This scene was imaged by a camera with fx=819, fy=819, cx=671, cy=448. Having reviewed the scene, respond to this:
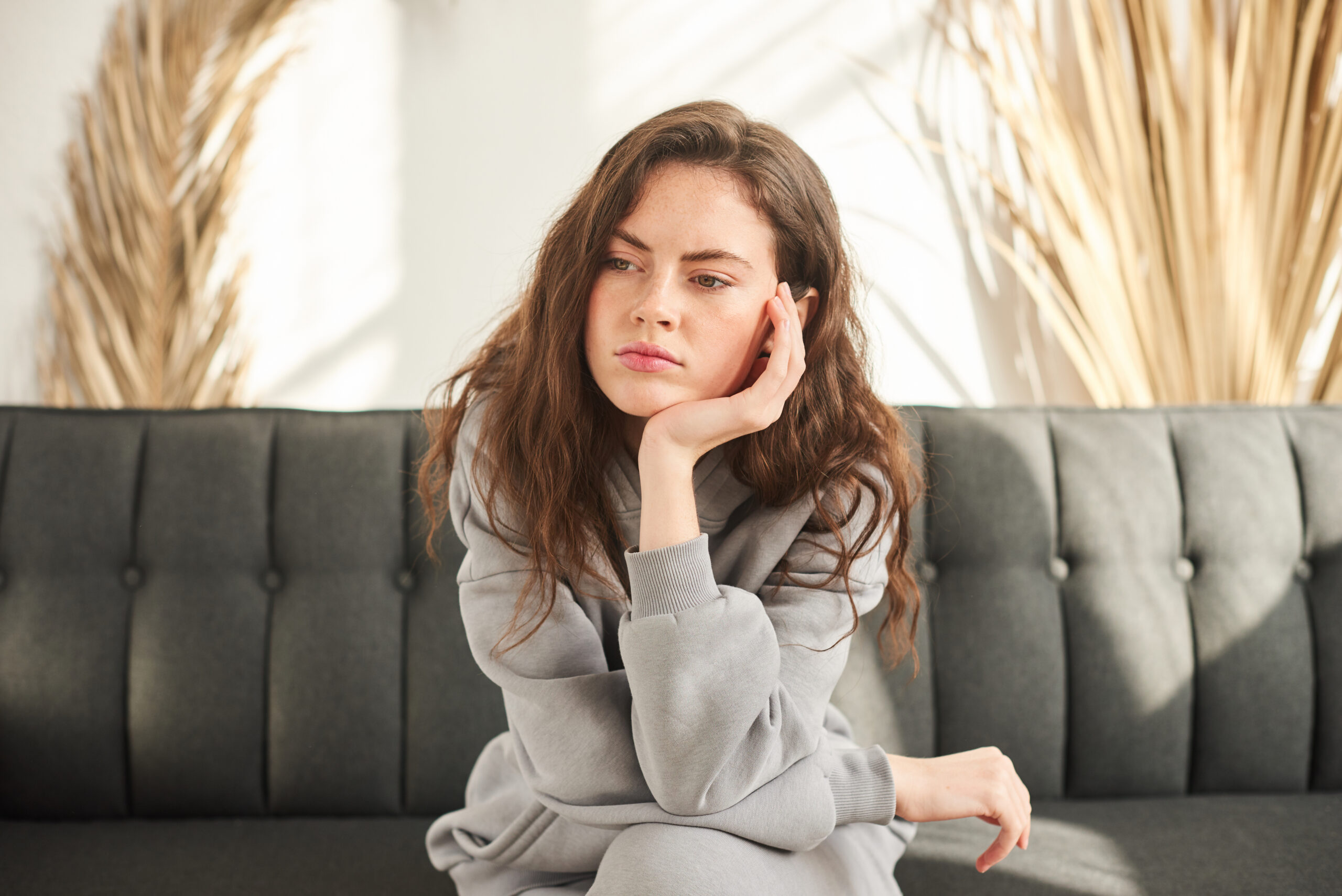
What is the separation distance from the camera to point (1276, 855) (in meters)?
1.02

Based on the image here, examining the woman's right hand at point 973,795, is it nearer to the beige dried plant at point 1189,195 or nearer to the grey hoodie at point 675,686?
the grey hoodie at point 675,686

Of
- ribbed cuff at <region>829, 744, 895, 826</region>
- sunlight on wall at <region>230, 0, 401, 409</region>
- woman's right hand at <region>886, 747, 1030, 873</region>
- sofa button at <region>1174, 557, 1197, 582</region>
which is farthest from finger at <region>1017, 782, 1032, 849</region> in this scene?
sunlight on wall at <region>230, 0, 401, 409</region>

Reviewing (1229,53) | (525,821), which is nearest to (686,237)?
(525,821)

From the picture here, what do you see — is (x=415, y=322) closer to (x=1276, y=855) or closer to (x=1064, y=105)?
(x=1064, y=105)

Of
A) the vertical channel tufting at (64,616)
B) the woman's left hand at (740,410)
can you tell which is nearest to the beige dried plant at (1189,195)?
the woman's left hand at (740,410)

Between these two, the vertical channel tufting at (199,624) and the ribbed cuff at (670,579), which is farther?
the vertical channel tufting at (199,624)

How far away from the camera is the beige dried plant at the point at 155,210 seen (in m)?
1.52

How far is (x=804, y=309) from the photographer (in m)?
0.86

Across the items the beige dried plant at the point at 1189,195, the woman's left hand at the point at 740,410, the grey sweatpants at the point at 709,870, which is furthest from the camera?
the beige dried plant at the point at 1189,195

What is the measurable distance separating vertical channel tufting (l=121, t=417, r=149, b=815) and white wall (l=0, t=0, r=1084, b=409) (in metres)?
0.44

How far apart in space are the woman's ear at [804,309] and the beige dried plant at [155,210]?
117cm

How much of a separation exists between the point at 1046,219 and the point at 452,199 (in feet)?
3.74

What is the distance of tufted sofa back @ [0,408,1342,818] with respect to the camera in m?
1.13

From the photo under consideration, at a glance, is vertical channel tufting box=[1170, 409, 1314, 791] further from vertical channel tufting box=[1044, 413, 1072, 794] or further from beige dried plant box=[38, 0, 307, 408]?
beige dried plant box=[38, 0, 307, 408]
